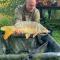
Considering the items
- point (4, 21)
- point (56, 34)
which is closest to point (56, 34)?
point (56, 34)

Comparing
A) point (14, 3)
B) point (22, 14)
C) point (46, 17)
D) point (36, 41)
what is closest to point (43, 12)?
point (46, 17)

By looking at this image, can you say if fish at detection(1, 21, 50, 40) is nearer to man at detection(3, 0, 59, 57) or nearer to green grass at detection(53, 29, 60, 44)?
man at detection(3, 0, 59, 57)

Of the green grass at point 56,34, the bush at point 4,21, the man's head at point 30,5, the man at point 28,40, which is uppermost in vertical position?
the man's head at point 30,5

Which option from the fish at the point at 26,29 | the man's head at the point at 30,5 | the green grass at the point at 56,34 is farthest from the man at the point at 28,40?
the green grass at the point at 56,34

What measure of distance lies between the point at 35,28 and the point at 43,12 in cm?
510

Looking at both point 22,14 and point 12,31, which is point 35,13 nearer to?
point 22,14

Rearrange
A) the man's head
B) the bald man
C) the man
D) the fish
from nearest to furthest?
1. the fish
2. the man
3. the man's head
4. the bald man

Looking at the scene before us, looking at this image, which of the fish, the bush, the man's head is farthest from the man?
the bush

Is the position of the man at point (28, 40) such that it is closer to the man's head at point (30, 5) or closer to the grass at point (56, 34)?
the man's head at point (30, 5)

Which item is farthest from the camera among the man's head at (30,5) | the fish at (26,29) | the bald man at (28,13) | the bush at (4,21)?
the bush at (4,21)

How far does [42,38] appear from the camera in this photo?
15.6 ft

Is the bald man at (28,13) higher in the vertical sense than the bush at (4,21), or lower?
higher

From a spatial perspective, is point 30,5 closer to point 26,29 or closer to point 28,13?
point 28,13

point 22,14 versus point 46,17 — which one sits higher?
point 22,14
